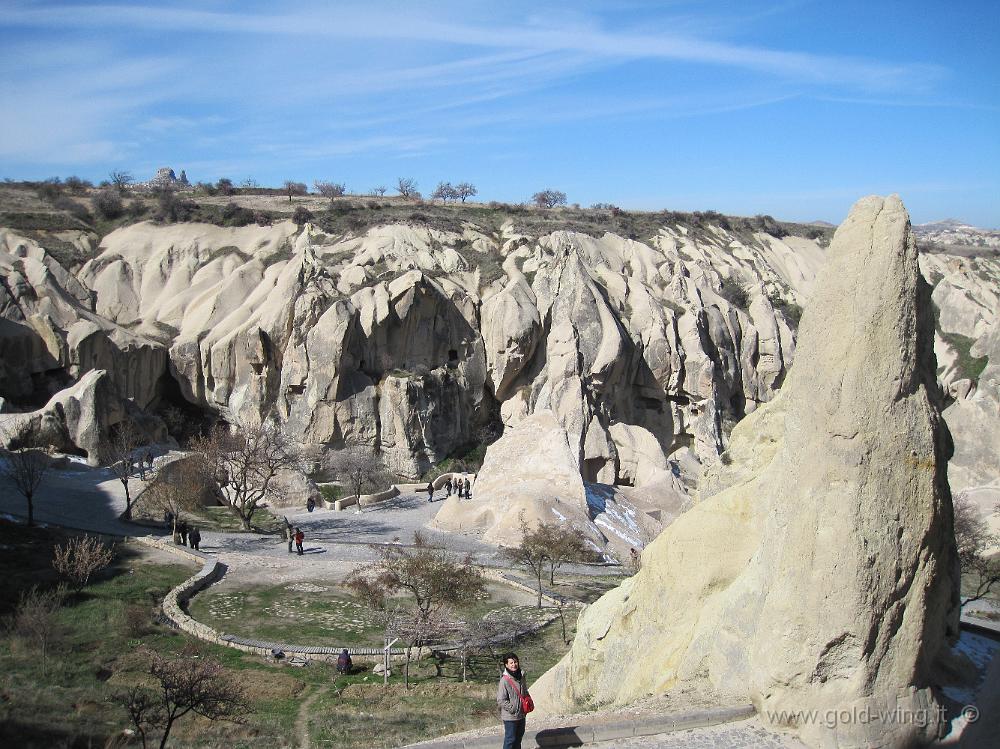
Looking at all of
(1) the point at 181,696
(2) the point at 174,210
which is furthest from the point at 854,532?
(2) the point at 174,210

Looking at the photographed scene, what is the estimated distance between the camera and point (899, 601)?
18.9 ft

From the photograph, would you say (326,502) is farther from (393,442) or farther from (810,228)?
(810,228)

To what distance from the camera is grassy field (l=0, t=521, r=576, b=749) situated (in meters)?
9.34

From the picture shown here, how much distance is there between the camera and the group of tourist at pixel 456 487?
29.2 metres

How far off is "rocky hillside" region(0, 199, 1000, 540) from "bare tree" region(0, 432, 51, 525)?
2821 mm

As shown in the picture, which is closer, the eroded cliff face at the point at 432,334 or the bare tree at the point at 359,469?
the bare tree at the point at 359,469

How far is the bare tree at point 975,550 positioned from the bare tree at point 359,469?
18572 mm

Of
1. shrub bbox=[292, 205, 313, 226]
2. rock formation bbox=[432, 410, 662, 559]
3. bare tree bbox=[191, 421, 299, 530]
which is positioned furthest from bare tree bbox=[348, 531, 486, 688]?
shrub bbox=[292, 205, 313, 226]

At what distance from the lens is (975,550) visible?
17438mm

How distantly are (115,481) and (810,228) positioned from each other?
6243 cm

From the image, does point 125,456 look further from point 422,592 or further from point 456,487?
point 422,592

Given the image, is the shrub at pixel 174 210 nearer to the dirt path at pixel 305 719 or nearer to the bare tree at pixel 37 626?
the bare tree at pixel 37 626

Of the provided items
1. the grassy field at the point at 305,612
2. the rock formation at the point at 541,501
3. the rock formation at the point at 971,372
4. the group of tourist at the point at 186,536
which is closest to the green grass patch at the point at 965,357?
the rock formation at the point at 971,372

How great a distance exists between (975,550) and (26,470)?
2198 centimetres
